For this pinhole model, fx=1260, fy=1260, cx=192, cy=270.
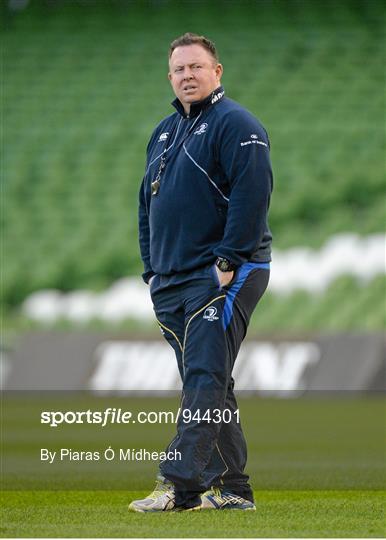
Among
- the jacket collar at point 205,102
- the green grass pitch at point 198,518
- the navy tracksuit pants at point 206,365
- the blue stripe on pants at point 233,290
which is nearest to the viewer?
the green grass pitch at point 198,518

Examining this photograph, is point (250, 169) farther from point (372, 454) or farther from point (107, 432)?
point (107, 432)

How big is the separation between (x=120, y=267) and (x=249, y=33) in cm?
613

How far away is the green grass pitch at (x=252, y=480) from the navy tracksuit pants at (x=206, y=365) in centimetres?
15

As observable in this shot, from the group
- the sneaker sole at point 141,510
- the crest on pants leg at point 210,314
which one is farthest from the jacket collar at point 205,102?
the sneaker sole at point 141,510

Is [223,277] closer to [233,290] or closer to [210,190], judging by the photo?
[233,290]

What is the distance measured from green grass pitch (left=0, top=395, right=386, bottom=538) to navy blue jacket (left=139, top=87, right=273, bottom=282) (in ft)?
3.14

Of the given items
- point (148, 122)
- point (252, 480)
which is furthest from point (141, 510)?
point (148, 122)

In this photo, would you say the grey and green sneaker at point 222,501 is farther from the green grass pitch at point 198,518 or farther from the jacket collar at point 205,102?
the jacket collar at point 205,102

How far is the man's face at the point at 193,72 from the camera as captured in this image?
4.64 m

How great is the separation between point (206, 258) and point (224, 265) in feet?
0.33

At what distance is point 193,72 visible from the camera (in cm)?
467

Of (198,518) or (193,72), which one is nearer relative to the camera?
(198,518)

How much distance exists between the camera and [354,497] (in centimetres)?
533

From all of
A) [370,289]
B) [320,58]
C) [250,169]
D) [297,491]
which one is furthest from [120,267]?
[250,169]
